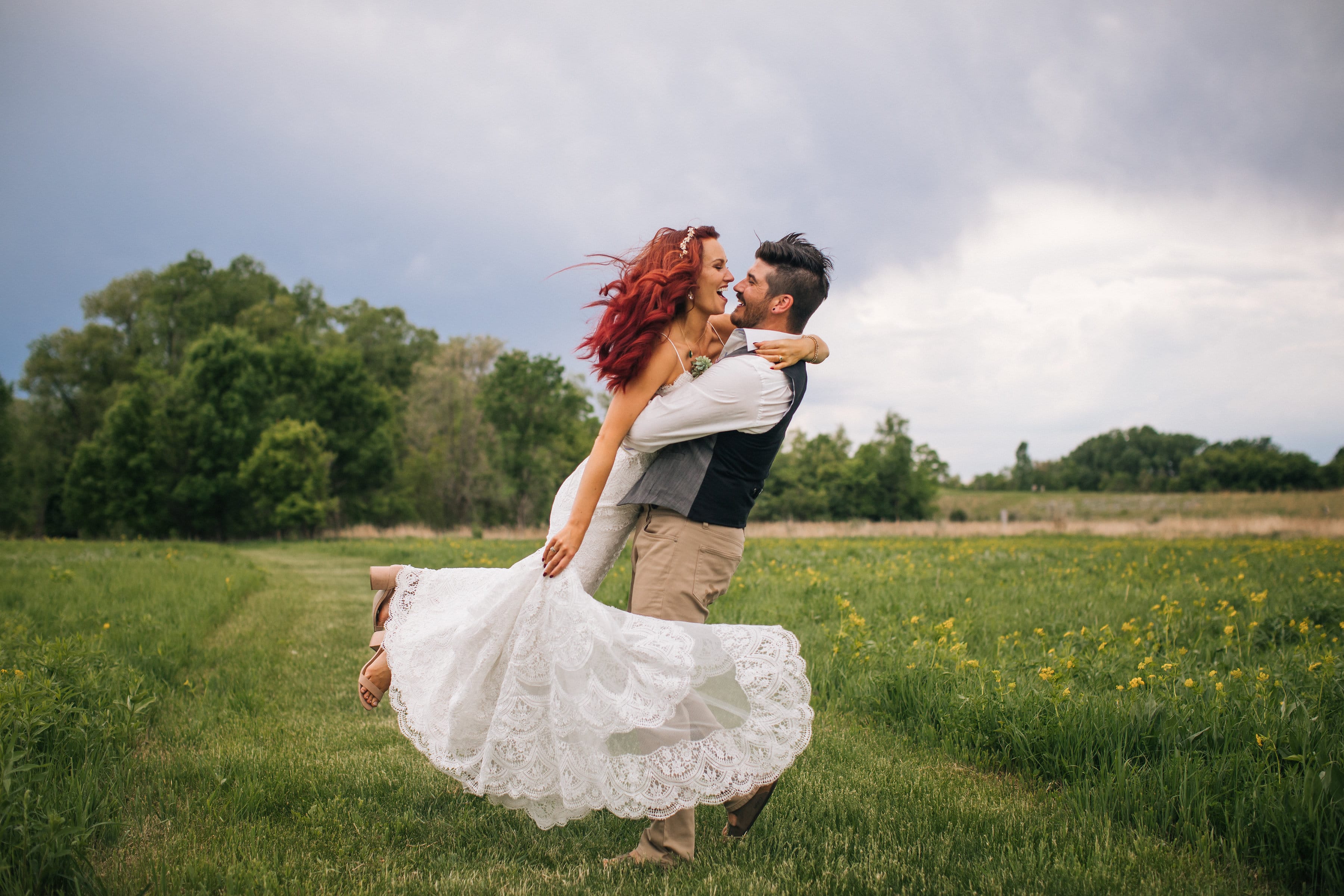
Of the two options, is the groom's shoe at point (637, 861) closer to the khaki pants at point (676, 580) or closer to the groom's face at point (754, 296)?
the khaki pants at point (676, 580)

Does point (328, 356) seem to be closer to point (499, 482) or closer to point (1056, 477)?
point (499, 482)

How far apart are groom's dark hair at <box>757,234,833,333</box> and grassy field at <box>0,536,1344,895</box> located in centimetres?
234

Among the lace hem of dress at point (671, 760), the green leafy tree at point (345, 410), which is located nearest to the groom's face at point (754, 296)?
the lace hem of dress at point (671, 760)

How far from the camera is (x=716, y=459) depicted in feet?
10.3

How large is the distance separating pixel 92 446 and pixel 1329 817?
162 ft

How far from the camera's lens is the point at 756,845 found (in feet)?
10.8

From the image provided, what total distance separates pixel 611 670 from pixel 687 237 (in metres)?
1.78

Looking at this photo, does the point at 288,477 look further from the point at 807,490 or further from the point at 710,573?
the point at 710,573

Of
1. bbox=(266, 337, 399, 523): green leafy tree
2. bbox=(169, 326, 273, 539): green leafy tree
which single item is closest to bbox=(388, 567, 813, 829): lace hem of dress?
bbox=(169, 326, 273, 539): green leafy tree

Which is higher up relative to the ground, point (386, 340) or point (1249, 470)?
point (386, 340)

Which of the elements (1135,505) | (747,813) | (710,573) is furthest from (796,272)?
(1135,505)

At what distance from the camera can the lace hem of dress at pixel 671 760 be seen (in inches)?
110

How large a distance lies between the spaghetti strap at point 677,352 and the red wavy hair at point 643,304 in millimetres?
33

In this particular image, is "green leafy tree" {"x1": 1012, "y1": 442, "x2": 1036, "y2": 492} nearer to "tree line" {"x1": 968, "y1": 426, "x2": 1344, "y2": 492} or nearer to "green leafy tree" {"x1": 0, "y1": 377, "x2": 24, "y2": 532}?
"tree line" {"x1": 968, "y1": 426, "x2": 1344, "y2": 492}
